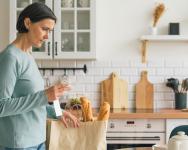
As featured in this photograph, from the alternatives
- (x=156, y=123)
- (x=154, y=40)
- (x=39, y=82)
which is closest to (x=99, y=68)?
(x=154, y=40)

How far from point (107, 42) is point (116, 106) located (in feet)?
2.30

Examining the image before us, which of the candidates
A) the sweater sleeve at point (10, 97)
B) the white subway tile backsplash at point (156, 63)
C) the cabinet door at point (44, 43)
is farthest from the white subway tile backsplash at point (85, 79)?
the sweater sleeve at point (10, 97)

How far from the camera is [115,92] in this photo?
4.30m

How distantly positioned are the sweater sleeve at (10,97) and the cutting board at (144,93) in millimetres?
2533

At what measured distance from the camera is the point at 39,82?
201 centimetres

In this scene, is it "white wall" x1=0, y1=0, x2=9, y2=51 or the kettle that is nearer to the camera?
the kettle

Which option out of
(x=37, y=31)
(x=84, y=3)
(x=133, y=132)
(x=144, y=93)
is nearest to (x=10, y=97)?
(x=37, y=31)

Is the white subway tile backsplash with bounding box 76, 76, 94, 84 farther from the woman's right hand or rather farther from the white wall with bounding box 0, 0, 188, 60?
the woman's right hand

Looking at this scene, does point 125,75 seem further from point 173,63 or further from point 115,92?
point 173,63

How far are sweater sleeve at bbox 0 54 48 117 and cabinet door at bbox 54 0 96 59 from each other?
2.19 meters

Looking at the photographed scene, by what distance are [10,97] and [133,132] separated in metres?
2.08

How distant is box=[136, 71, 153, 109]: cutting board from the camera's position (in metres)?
4.29

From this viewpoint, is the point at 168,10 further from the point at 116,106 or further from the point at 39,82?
the point at 39,82

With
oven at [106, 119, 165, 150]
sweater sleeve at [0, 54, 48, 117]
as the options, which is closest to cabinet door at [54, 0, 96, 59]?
oven at [106, 119, 165, 150]
